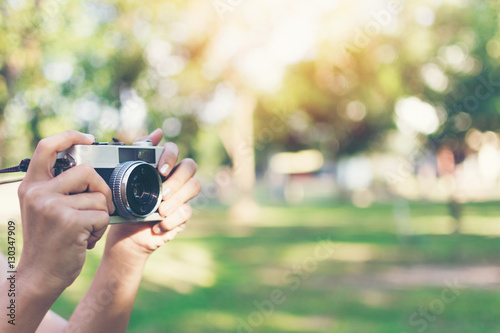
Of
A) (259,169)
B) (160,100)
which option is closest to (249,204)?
(160,100)

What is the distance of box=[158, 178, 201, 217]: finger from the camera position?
1.85m

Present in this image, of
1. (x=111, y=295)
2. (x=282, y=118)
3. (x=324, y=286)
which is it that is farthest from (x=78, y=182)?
(x=282, y=118)

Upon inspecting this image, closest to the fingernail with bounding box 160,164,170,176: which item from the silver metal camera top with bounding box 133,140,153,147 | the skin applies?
the silver metal camera top with bounding box 133,140,153,147

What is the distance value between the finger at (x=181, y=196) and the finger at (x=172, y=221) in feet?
0.06

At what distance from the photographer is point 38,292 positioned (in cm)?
131

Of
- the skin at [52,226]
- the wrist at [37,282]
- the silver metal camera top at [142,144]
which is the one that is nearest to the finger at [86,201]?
the skin at [52,226]

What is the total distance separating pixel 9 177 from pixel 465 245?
1260cm

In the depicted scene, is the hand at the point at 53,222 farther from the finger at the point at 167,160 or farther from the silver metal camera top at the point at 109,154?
the finger at the point at 167,160

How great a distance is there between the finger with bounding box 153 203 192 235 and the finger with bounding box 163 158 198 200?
8 cm

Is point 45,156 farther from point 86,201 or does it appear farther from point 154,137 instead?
point 154,137

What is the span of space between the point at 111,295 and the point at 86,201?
48 centimetres

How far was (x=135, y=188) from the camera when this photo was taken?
1.82 metres

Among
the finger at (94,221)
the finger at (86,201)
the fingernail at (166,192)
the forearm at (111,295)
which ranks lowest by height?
the forearm at (111,295)

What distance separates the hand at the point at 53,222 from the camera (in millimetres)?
1304
